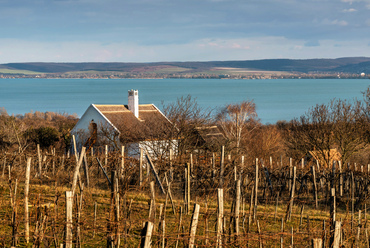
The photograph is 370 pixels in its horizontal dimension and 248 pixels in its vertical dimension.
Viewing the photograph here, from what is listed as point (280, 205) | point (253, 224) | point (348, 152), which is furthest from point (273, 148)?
point (253, 224)

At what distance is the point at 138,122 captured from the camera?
114 feet

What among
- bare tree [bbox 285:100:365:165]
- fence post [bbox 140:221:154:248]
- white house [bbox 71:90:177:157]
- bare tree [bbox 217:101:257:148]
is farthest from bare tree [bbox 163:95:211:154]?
fence post [bbox 140:221:154:248]

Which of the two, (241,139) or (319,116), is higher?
(319,116)

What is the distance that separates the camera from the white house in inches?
1100

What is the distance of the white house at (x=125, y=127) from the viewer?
27938 millimetres

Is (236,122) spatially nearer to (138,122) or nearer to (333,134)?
(138,122)

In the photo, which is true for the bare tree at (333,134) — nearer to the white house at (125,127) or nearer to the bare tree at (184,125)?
the bare tree at (184,125)

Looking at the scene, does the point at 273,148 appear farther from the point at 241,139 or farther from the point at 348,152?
the point at 348,152

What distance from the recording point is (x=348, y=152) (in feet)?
106

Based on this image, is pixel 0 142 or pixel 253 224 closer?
pixel 253 224

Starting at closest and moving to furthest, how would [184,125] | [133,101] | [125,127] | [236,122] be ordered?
[184,125]
[125,127]
[133,101]
[236,122]

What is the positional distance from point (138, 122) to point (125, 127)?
9.15 feet

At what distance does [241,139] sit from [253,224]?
37.1 m

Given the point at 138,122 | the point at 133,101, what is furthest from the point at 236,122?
the point at 138,122
